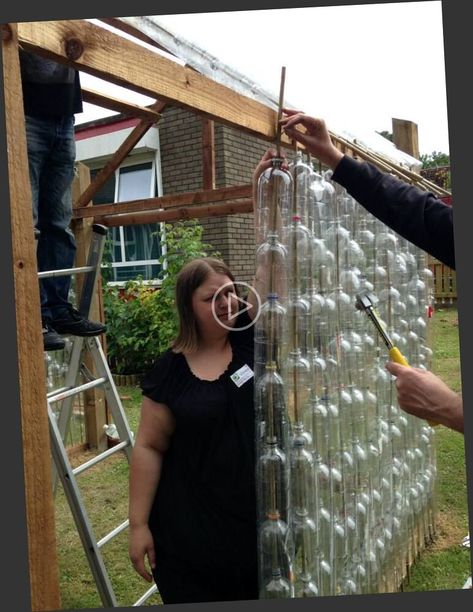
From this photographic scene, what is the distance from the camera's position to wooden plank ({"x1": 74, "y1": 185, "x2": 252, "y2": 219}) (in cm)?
226

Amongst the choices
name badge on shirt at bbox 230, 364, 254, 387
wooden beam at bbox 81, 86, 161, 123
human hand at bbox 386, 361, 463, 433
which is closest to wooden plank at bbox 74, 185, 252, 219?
wooden beam at bbox 81, 86, 161, 123

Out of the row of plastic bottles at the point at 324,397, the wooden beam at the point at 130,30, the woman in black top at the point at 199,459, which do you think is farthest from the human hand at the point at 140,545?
the wooden beam at the point at 130,30

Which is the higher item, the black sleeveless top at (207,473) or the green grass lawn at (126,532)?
the black sleeveless top at (207,473)

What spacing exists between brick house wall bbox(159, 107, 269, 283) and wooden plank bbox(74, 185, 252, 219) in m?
0.25

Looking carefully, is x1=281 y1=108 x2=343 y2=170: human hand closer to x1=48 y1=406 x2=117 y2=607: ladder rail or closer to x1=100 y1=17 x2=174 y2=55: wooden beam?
x1=100 y1=17 x2=174 y2=55: wooden beam

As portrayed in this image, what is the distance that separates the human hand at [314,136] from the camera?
127 centimetres

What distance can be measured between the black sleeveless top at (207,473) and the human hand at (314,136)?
547 millimetres

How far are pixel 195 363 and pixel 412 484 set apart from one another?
133cm

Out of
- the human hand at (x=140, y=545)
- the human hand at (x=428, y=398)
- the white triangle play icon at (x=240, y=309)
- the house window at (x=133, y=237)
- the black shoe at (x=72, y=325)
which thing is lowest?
the human hand at (x=140, y=545)

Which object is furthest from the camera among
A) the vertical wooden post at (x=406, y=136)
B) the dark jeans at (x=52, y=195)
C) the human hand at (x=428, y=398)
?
the vertical wooden post at (x=406, y=136)

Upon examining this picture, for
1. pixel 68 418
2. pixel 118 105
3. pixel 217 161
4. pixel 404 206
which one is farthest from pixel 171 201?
pixel 404 206

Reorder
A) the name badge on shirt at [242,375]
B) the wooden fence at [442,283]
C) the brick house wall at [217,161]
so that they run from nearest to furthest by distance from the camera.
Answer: the name badge on shirt at [242,375], the wooden fence at [442,283], the brick house wall at [217,161]

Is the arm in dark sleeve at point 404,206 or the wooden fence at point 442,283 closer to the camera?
the arm in dark sleeve at point 404,206
